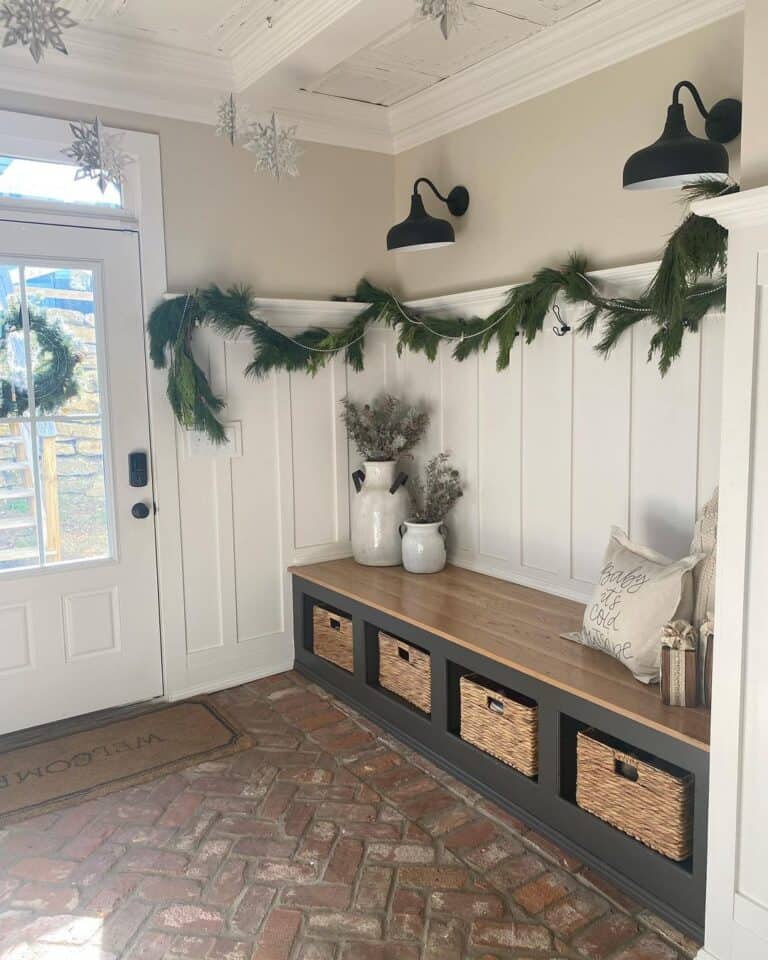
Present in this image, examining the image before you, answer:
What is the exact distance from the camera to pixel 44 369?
3.24 meters

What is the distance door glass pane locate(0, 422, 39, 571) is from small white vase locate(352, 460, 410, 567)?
1455 millimetres

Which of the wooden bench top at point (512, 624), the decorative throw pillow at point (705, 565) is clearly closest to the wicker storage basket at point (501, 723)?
the wooden bench top at point (512, 624)

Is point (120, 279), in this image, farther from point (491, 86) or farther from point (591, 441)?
point (591, 441)

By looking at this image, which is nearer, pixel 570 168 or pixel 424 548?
pixel 570 168

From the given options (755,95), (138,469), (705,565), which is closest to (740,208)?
(755,95)

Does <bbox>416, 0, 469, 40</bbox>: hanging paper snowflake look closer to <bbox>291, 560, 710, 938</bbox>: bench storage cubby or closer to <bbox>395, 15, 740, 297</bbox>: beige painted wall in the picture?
<bbox>395, 15, 740, 297</bbox>: beige painted wall

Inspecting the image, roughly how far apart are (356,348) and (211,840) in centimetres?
231

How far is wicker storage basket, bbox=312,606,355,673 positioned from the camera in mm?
3568

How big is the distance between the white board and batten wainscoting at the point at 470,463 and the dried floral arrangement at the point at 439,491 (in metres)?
0.05

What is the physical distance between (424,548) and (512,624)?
79 centimetres

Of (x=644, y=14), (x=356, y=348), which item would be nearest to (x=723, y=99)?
(x=644, y=14)

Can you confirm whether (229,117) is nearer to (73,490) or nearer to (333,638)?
(73,490)

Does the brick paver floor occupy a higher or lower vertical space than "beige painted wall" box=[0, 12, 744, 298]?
lower

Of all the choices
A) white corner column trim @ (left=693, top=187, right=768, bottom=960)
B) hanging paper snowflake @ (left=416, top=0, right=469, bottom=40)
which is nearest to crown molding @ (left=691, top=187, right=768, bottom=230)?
white corner column trim @ (left=693, top=187, right=768, bottom=960)
